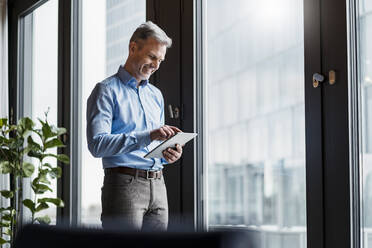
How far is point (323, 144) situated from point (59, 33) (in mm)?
2930

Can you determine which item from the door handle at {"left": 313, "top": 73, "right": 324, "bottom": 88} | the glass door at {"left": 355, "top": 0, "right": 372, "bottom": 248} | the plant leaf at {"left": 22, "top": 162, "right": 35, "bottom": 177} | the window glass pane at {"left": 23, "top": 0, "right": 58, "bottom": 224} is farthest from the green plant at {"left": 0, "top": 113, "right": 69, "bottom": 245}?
the glass door at {"left": 355, "top": 0, "right": 372, "bottom": 248}

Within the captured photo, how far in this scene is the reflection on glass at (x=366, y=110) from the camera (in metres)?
2.45

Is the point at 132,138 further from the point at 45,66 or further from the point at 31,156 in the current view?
the point at 45,66

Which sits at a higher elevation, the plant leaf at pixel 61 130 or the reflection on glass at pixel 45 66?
the reflection on glass at pixel 45 66

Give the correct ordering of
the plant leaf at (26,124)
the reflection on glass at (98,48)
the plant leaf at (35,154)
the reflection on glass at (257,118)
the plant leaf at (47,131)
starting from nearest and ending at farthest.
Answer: the reflection on glass at (257,118) < the reflection on glass at (98,48) < the plant leaf at (47,131) < the plant leaf at (35,154) < the plant leaf at (26,124)

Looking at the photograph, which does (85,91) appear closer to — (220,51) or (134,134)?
(220,51)

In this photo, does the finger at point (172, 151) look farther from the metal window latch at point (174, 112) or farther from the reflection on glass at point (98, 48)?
the reflection on glass at point (98, 48)

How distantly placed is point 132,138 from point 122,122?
144mm

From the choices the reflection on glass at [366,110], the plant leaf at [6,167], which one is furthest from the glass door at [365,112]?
the plant leaf at [6,167]

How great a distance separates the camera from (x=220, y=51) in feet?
11.0

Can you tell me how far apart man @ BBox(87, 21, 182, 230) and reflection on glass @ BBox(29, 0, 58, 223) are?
2.50m

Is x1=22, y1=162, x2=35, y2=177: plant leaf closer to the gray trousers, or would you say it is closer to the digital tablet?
the gray trousers

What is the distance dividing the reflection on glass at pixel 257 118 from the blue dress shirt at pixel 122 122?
551mm

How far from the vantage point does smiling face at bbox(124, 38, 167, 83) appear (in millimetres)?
2646
